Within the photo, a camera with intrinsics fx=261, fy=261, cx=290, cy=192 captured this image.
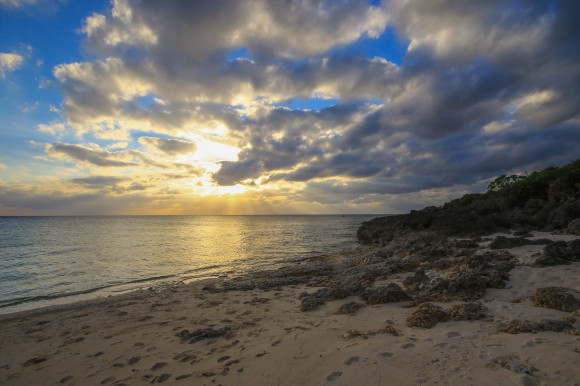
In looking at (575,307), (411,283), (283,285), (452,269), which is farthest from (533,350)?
(283,285)

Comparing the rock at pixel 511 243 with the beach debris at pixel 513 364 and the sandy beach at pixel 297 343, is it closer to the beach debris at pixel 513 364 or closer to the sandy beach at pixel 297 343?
the sandy beach at pixel 297 343

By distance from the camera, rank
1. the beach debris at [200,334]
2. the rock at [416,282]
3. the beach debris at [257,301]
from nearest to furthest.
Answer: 1. the beach debris at [200,334]
2. the rock at [416,282]
3. the beach debris at [257,301]

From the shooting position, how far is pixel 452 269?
8859 mm

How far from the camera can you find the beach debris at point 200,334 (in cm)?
630

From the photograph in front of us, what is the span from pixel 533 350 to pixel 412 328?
190 cm

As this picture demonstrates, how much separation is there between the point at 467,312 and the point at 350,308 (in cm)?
263

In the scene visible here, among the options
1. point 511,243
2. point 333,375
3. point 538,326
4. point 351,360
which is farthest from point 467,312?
point 511,243

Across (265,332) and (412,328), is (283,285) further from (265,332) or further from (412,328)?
(412,328)

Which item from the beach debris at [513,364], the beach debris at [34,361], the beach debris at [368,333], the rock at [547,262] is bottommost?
the beach debris at [34,361]

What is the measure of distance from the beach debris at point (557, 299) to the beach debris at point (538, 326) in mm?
849

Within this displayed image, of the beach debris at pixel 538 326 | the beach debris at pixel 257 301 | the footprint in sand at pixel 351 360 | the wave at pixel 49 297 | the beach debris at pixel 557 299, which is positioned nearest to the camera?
the footprint in sand at pixel 351 360

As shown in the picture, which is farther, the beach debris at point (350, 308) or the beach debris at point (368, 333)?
the beach debris at point (350, 308)

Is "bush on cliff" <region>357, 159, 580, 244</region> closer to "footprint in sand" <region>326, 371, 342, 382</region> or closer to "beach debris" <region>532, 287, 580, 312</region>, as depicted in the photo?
"beach debris" <region>532, 287, 580, 312</region>

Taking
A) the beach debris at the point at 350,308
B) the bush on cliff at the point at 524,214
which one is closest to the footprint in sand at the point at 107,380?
the beach debris at the point at 350,308
